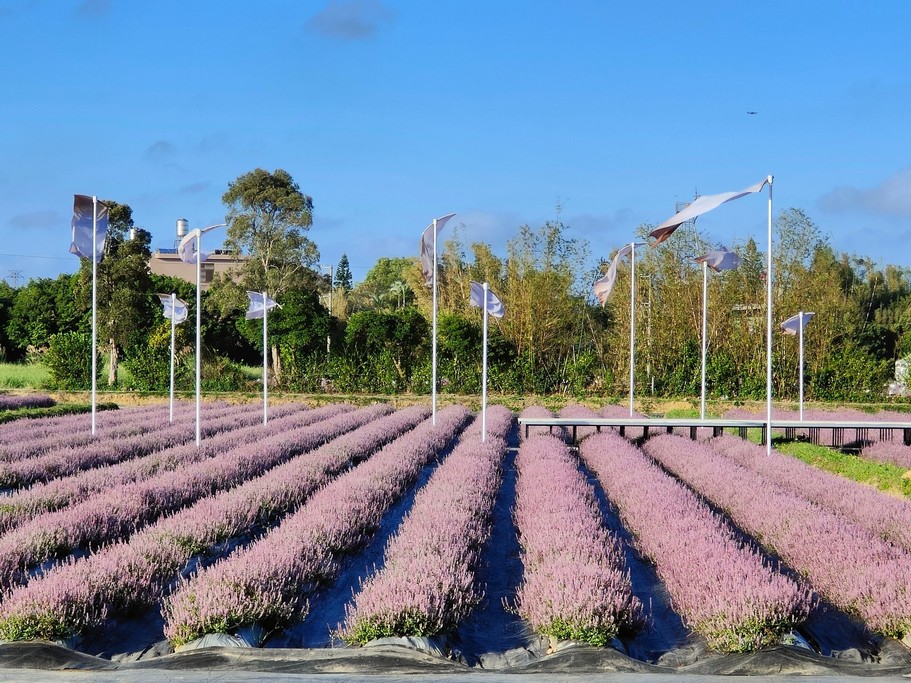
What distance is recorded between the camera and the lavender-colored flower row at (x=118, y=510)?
680 cm

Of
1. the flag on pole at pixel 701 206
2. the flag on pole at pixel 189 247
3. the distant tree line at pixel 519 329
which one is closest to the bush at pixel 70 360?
the distant tree line at pixel 519 329

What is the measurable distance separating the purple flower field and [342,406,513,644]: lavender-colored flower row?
0.05 feet

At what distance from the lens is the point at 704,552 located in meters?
6.26

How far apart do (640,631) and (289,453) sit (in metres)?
9.26

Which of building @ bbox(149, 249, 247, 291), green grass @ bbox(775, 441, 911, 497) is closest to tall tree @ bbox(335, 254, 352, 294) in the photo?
building @ bbox(149, 249, 247, 291)

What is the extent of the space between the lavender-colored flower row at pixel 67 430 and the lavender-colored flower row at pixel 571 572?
8043 millimetres

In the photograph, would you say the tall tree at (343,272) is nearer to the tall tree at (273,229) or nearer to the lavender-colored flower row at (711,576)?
the tall tree at (273,229)

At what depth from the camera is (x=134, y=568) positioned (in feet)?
20.1

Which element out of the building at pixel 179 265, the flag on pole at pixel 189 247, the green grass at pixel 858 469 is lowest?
the green grass at pixel 858 469

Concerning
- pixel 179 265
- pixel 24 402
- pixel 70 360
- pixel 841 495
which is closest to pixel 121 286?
pixel 70 360

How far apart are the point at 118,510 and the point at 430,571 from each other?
3.69 m

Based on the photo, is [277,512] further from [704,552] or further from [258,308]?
[258,308]

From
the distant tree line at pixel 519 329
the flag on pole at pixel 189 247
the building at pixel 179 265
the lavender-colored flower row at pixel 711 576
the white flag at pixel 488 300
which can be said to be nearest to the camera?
the lavender-colored flower row at pixel 711 576

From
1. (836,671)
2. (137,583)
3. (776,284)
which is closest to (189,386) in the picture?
(776,284)
